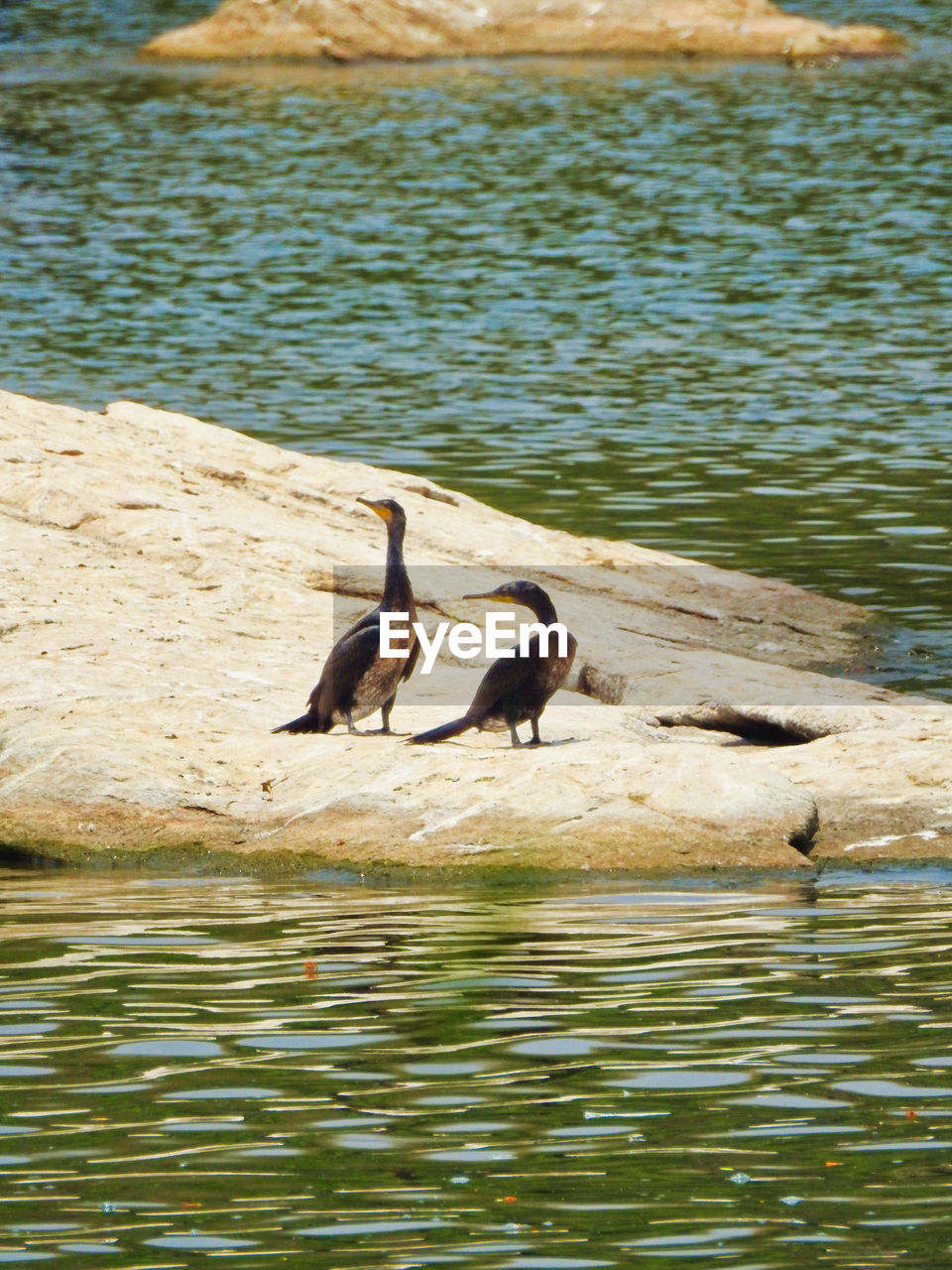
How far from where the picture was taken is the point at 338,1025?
8.55 meters

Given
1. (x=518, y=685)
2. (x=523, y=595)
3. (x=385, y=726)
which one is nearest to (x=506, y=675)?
(x=518, y=685)

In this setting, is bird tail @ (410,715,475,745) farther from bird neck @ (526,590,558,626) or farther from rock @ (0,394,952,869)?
bird neck @ (526,590,558,626)

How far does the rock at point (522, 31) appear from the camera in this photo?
63.0 m

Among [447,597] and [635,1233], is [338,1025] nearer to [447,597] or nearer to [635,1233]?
[635,1233]

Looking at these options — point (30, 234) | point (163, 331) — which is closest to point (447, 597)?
point (163, 331)

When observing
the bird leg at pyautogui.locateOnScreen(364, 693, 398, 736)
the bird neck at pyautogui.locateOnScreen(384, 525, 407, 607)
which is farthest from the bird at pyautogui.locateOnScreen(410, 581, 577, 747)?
the bird neck at pyautogui.locateOnScreen(384, 525, 407, 607)

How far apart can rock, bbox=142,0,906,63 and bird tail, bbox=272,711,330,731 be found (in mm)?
53265

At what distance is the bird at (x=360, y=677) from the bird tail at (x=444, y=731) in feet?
1.16

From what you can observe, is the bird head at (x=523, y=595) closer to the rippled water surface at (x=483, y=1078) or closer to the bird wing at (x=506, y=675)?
the bird wing at (x=506, y=675)

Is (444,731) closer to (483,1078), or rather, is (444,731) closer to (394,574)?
(394,574)

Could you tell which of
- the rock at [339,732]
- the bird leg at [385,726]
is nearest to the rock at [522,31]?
the rock at [339,732]

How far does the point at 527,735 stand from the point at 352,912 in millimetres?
2214

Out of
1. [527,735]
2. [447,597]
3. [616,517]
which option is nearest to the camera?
[527,735]

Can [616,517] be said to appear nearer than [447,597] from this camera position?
No
